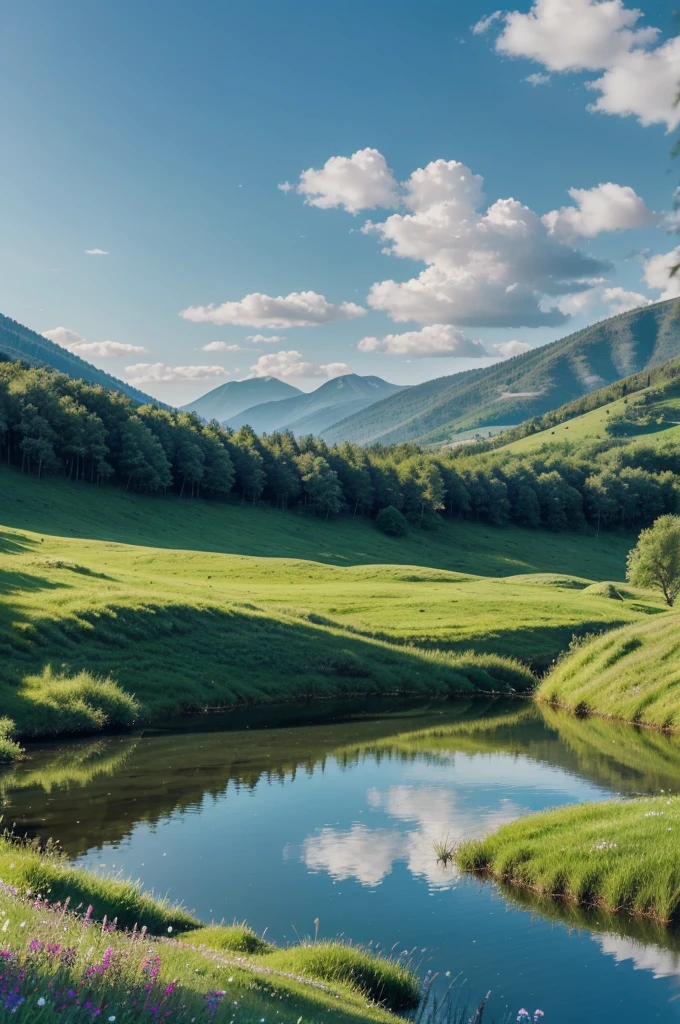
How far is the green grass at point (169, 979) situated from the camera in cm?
662

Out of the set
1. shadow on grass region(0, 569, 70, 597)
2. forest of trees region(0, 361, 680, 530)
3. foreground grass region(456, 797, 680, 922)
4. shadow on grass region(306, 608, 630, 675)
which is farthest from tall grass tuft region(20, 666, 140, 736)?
forest of trees region(0, 361, 680, 530)

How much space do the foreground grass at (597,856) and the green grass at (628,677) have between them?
1694 centimetres

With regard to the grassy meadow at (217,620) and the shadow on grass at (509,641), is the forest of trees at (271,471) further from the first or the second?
the shadow on grass at (509,641)

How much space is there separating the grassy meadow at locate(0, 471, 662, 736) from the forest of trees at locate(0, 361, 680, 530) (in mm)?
10320

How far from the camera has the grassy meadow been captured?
38.1 m

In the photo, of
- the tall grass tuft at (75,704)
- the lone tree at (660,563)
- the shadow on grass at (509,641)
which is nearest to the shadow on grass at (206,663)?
the tall grass tuft at (75,704)

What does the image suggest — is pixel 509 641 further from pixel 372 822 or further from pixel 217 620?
pixel 372 822

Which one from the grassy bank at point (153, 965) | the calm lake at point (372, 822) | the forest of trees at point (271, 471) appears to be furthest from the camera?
the forest of trees at point (271, 471)

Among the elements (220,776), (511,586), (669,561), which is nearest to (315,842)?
(220,776)

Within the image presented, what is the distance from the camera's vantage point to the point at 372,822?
24.4 meters

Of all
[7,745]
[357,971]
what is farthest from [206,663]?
[357,971]

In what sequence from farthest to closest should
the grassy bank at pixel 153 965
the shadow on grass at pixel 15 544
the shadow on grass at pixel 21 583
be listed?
the shadow on grass at pixel 15 544 → the shadow on grass at pixel 21 583 → the grassy bank at pixel 153 965

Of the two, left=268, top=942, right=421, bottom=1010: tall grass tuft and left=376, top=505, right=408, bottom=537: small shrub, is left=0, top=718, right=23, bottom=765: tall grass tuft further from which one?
left=376, top=505, right=408, bottom=537: small shrub

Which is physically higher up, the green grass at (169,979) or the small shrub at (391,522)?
the small shrub at (391,522)
